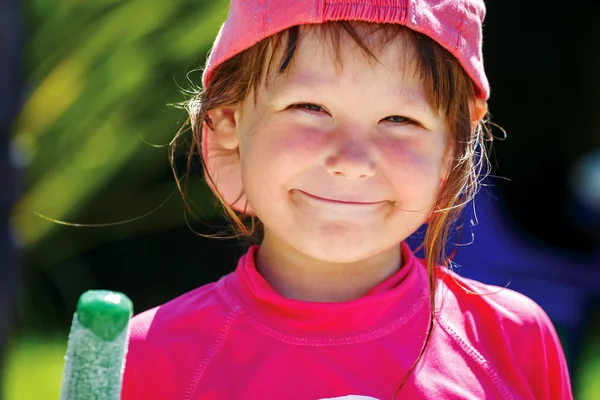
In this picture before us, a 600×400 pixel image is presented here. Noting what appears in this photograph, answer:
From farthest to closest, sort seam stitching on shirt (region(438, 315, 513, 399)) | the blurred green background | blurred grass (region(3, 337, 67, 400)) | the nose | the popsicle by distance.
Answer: the blurred green background
blurred grass (region(3, 337, 67, 400))
seam stitching on shirt (region(438, 315, 513, 399))
the nose
the popsicle

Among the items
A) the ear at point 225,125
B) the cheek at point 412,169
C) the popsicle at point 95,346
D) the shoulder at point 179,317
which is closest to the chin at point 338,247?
the cheek at point 412,169

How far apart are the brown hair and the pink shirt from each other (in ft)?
0.17

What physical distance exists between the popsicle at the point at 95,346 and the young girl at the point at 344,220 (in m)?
0.47

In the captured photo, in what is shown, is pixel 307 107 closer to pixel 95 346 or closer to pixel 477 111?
pixel 477 111

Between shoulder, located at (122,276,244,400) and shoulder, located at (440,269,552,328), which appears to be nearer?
shoulder, located at (122,276,244,400)

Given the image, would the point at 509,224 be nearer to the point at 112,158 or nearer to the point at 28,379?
the point at 112,158

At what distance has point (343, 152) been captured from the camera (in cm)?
166

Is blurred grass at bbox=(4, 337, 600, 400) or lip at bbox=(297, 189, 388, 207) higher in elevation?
lip at bbox=(297, 189, 388, 207)

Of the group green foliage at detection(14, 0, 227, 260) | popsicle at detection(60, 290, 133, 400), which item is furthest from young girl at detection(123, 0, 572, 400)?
green foliage at detection(14, 0, 227, 260)

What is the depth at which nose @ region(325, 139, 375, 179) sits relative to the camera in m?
1.65

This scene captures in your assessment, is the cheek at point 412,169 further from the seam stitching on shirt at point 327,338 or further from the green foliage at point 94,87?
the green foliage at point 94,87

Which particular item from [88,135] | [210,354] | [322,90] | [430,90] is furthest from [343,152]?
[88,135]

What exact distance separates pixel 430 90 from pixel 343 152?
0.23m

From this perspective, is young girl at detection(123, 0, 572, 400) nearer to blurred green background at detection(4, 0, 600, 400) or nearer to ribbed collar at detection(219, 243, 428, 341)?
ribbed collar at detection(219, 243, 428, 341)
